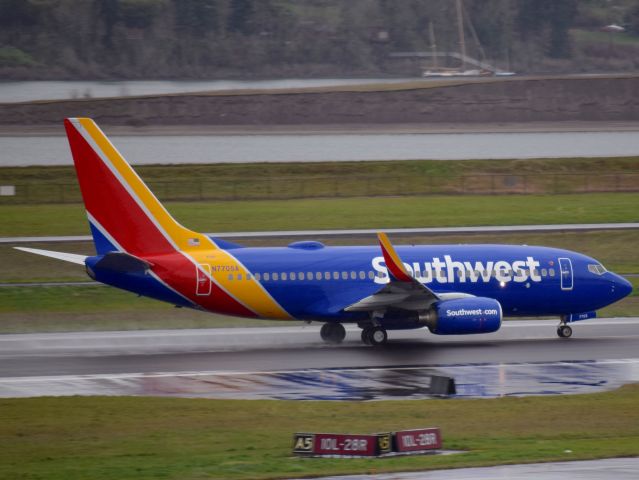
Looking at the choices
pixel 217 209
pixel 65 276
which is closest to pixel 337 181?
pixel 217 209

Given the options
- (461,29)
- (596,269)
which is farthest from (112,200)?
(461,29)

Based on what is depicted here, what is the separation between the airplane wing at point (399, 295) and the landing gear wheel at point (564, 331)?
4.47 m

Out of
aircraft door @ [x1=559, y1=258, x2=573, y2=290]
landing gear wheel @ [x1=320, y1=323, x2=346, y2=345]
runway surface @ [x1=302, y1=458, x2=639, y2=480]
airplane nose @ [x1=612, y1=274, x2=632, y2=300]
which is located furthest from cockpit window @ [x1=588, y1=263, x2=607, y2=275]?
runway surface @ [x1=302, y1=458, x2=639, y2=480]

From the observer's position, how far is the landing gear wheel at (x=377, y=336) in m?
39.6

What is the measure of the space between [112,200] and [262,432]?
14.5 m

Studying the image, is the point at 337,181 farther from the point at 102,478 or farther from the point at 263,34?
the point at 263,34

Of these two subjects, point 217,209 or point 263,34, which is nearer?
point 217,209

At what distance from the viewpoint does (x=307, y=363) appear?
119 ft

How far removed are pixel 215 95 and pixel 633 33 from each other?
76.6 meters

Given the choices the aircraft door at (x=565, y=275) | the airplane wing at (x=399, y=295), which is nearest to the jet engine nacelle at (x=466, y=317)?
the airplane wing at (x=399, y=295)

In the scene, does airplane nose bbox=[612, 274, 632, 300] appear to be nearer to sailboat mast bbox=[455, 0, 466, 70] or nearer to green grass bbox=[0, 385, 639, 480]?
green grass bbox=[0, 385, 639, 480]

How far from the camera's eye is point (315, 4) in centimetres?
17438

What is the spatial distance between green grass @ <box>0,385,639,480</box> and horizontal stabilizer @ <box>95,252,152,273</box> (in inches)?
→ 335

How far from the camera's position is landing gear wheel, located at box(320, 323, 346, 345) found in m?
41.1
